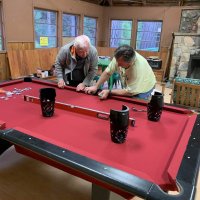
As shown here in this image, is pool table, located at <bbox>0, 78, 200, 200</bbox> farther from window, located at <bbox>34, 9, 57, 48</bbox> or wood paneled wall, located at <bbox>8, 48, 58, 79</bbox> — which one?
window, located at <bbox>34, 9, 57, 48</bbox>

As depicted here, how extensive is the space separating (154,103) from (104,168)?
2.49ft

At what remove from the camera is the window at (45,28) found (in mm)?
5699

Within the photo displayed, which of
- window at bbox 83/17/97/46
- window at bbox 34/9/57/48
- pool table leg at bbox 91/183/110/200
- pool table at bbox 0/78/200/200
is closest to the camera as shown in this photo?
pool table at bbox 0/78/200/200

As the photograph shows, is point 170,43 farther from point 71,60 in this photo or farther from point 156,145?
point 156,145

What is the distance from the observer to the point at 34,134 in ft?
4.30

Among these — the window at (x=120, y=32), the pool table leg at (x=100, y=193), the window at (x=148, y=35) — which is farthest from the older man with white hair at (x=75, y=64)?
the window at (x=120, y=32)

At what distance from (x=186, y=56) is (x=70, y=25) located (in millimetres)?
3666

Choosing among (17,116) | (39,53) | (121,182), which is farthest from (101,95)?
(39,53)

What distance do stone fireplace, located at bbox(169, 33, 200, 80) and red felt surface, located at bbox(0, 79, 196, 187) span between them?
515cm

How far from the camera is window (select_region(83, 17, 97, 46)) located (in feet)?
23.9

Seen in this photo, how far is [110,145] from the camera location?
1255 millimetres

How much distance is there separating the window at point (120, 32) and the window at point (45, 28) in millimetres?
2543

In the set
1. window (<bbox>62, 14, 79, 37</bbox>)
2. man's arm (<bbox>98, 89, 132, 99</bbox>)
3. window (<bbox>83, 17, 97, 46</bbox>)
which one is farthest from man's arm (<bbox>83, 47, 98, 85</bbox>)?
window (<bbox>83, 17, 97, 46</bbox>)

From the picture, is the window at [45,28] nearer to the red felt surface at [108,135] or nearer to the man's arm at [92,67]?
the man's arm at [92,67]
